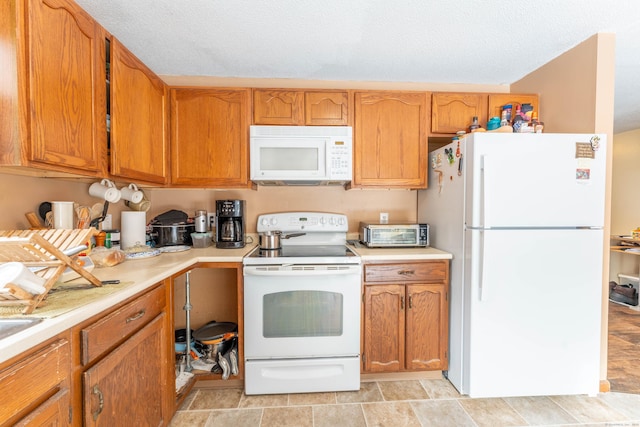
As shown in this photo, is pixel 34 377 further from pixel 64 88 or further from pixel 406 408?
pixel 406 408

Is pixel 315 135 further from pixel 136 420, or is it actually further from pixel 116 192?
pixel 136 420

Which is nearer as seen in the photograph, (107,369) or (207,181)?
(107,369)

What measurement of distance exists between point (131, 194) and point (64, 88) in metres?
0.90

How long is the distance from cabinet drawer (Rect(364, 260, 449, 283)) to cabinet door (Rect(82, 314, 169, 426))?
4.21 ft

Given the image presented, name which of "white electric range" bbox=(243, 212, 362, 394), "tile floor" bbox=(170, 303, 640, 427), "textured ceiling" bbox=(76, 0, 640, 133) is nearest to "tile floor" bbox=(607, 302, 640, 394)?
"tile floor" bbox=(170, 303, 640, 427)

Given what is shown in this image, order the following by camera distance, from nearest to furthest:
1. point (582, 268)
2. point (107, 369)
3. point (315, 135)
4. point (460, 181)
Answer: point (107, 369) → point (582, 268) → point (460, 181) → point (315, 135)

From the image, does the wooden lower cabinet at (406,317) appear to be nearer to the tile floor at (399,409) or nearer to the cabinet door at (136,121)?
the tile floor at (399,409)

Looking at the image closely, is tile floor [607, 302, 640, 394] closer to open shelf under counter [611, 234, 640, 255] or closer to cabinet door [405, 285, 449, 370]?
open shelf under counter [611, 234, 640, 255]

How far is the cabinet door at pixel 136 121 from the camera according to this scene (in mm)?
1507

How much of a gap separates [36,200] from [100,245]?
38 centimetres

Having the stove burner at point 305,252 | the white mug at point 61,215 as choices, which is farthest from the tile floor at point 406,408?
the white mug at point 61,215

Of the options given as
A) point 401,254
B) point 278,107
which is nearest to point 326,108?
point 278,107

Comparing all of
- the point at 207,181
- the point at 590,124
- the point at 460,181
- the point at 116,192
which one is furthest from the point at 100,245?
the point at 590,124

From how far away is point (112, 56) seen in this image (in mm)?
1478
